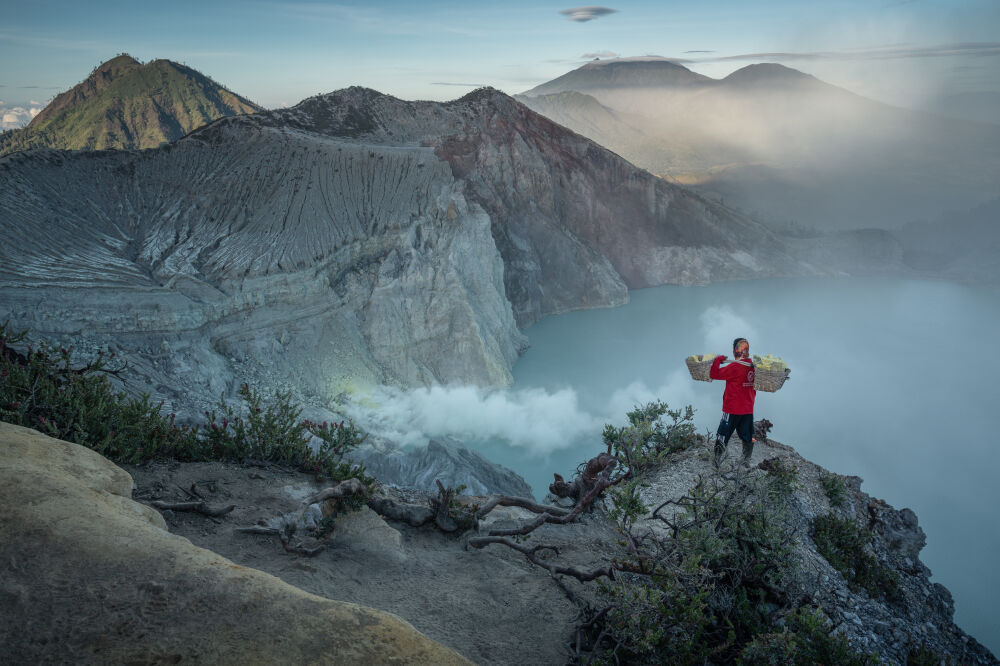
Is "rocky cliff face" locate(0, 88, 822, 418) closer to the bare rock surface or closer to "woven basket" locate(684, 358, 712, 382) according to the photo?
"woven basket" locate(684, 358, 712, 382)

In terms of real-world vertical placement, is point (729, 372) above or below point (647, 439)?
above

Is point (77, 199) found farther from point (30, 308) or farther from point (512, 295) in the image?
point (512, 295)

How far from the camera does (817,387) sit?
24594mm

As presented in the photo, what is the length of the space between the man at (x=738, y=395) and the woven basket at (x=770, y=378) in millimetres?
1503

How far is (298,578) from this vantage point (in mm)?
3898

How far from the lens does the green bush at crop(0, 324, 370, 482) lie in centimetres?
486

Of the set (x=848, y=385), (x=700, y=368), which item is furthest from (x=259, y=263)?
(x=848, y=385)

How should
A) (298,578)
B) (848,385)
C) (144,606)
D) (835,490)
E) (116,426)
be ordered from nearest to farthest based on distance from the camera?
(144,606), (298,578), (116,426), (835,490), (848,385)

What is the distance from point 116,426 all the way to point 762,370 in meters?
8.66

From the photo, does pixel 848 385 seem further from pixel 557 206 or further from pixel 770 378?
pixel 557 206

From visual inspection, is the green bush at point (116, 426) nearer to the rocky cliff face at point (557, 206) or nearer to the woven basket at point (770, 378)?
the woven basket at point (770, 378)

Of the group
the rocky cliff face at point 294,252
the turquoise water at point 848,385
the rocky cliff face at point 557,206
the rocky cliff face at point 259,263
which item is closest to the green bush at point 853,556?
the turquoise water at point 848,385

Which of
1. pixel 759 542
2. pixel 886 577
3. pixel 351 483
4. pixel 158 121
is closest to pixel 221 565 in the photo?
pixel 351 483

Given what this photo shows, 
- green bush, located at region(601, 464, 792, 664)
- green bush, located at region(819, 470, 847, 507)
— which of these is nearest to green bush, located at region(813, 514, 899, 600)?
green bush, located at region(819, 470, 847, 507)
